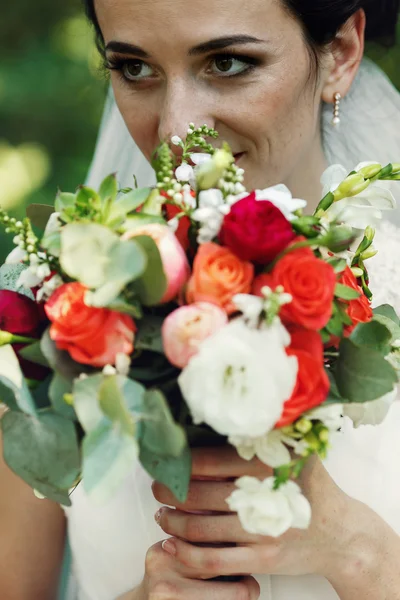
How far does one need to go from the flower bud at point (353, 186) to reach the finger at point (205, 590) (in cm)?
59

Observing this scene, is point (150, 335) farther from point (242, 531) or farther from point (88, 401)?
point (242, 531)

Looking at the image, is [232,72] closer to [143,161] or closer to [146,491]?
[143,161]

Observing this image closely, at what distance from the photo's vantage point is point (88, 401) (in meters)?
0.83

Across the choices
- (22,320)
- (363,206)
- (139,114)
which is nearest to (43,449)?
(22,320)

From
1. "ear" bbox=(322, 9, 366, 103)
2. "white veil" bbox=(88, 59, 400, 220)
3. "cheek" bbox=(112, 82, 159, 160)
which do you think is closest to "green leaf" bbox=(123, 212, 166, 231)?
"cheek" bbox=(112, 82, 159, 160)

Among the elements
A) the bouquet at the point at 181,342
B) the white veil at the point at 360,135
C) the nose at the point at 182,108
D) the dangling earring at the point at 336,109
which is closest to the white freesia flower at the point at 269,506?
the bouquet at the point at 181,342

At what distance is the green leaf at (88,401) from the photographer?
2.69 ft

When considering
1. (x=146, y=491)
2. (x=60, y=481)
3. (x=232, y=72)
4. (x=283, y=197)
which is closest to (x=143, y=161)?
(x=232, y=72)

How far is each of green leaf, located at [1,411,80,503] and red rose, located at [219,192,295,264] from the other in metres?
0.28

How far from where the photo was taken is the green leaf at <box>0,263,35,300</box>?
1.11 m

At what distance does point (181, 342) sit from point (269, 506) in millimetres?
206

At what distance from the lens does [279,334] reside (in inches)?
33.3

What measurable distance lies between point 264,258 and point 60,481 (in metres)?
0.35

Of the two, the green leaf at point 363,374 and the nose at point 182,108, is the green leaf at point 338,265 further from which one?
the nose at point 182,108
